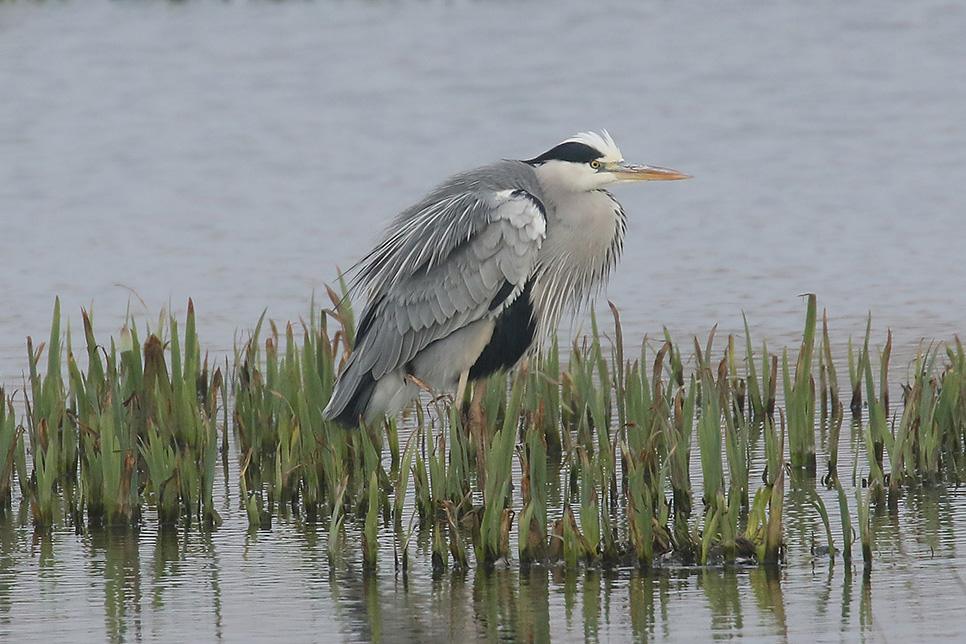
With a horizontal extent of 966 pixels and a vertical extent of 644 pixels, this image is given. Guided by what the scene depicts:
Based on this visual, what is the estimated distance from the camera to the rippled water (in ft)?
15.5

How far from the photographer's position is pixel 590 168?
270 inches

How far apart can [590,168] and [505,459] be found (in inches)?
82.6

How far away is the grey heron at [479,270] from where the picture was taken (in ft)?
21.7

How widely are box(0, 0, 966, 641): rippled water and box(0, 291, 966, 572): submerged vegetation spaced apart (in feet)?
0.50

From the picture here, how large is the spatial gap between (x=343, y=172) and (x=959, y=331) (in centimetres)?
890

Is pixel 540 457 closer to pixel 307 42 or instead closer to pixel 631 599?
pixel 631 599

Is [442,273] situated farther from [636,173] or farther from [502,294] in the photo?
[636,173]

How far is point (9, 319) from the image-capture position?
10312 millimetres

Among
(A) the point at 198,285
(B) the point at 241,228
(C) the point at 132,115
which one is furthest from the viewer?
(C) the point at 132,115

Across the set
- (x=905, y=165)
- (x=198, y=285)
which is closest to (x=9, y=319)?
(x=198, y=285)

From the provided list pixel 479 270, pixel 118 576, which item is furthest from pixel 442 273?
pixel 118 576

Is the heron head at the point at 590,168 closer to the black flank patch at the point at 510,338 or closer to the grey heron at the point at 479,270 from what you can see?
the grey heron at the point at 479,270

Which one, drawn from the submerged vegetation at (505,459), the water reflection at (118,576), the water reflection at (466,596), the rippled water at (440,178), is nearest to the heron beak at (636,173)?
the submerged vegetation at (505,459)

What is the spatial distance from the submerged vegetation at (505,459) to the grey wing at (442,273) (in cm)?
23
